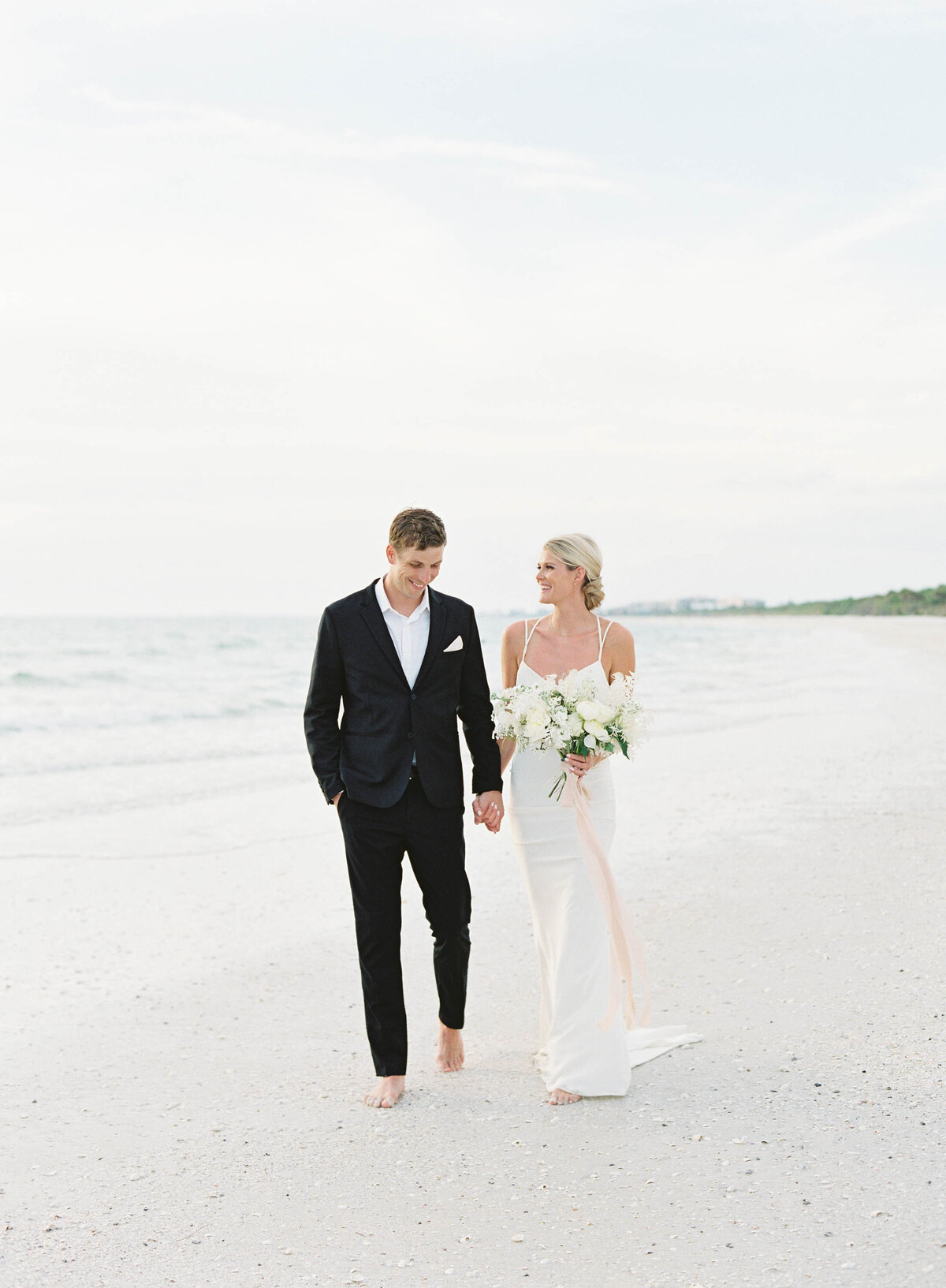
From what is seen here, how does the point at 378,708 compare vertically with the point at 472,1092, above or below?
above

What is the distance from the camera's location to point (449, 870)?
448 cm

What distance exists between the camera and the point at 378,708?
4367 mm

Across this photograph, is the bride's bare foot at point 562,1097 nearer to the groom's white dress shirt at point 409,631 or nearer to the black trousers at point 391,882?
the black trousers at point 391,882

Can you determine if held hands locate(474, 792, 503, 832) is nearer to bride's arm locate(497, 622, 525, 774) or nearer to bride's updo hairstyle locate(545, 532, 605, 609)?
bride's arm locate(497, 622, 525, 774)

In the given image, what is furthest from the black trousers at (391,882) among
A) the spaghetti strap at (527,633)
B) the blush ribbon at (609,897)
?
the spaghetti strap at (527,633)

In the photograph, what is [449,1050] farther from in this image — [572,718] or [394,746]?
[572,718]

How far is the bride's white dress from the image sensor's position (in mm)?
4406

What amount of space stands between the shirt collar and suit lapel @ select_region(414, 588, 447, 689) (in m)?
0.02

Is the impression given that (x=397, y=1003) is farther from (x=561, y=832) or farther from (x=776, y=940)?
(x=776, y=940)

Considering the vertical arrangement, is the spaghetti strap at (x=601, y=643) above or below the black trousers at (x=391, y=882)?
above

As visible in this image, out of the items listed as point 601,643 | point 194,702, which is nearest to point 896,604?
point 194,702

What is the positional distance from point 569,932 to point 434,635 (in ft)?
4.48

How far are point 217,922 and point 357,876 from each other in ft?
9.60

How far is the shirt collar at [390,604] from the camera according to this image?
446cm
